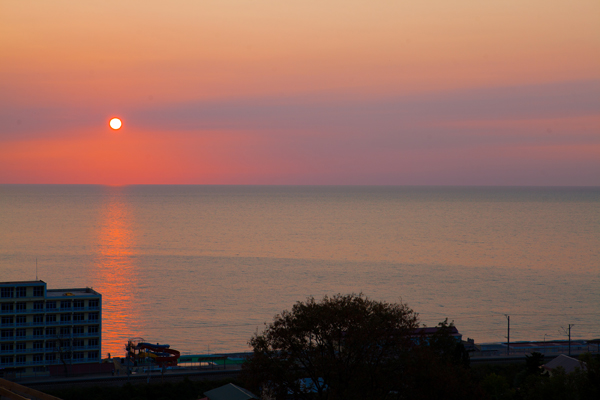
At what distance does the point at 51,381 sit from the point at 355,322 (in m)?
36.7

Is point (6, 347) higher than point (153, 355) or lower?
higher

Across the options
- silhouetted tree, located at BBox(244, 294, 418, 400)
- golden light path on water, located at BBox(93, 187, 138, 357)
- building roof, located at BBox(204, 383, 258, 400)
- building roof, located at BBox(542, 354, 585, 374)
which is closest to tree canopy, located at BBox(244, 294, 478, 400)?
silhouetted tree, located at BBox(244, 294, 418, 400)

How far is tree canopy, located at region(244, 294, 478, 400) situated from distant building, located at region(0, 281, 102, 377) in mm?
35610

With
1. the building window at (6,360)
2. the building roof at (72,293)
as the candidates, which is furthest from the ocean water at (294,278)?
the building window at (6,360)

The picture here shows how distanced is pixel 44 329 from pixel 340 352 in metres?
41.4

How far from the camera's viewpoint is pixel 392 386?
25750mm

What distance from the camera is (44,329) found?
57.1 metres

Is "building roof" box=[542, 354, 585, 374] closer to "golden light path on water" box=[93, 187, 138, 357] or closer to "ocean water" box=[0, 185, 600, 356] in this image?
"ocean water" box=[0, 185, 600, 356]

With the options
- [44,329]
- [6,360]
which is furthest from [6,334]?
[44,329]

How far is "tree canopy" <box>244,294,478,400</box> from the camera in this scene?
2569cm

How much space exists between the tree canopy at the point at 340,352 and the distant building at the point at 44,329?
117 feet

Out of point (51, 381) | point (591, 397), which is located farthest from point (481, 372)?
point (51, 381)

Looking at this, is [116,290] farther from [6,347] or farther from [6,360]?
[6,360]

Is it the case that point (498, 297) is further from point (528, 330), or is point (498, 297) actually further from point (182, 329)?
point (182, 329)
